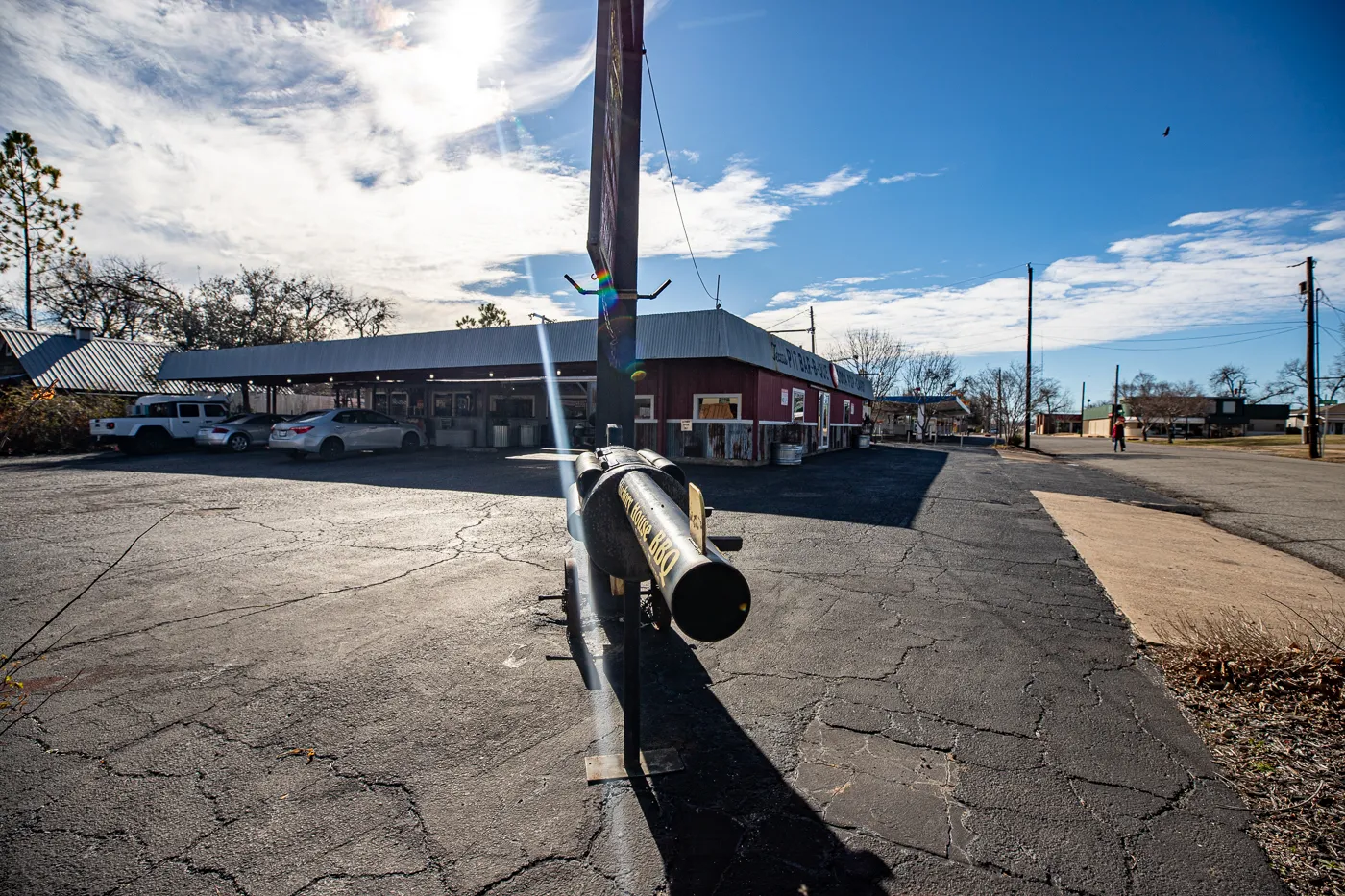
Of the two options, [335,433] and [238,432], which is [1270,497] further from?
[238,432]

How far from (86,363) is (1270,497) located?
152 ft

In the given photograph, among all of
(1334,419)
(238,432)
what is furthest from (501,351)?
(1334,419)

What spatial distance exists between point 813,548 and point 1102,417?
103808 mm

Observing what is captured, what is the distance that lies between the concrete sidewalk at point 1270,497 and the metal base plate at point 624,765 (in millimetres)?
7649

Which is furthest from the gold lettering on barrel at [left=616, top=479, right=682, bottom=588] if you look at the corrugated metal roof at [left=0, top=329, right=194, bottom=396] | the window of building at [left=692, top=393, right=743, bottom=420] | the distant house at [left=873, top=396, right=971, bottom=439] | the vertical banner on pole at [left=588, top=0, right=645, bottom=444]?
the distant house at [left=873, top=396, right=971, bottom=439]

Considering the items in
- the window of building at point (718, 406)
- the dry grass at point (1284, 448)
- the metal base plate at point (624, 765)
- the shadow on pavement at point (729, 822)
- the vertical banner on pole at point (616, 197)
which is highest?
the vertical banner on pole at point (616, 197)

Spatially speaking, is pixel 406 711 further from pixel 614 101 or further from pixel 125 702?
pixel 614 101

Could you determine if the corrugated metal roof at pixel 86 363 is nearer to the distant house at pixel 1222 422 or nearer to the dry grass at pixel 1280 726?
the dry grass at pixel 1280 726

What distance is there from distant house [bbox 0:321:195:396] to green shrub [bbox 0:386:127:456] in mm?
8727

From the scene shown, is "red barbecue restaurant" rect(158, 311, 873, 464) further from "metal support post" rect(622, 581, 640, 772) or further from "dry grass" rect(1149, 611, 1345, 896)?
"metal support post" rect(622, 581, 640, 772)

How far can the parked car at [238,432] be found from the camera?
18781 mm

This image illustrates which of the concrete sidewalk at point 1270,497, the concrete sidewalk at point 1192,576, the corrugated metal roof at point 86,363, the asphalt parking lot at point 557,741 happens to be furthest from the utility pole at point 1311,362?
the corrugated metal roof at point 86,363

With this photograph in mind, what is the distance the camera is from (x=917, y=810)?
90.3 inches

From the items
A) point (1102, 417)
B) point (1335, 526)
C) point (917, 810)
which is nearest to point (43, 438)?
point (917, 810)
